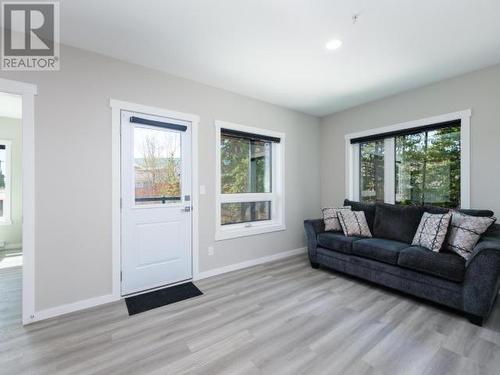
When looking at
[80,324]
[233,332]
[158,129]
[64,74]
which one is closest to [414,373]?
[233,332]

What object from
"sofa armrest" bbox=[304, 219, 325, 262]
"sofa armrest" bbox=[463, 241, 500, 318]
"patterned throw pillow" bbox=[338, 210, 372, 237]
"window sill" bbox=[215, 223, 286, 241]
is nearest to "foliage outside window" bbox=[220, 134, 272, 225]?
"window sill" bbox=[215, 223, 286, 241]

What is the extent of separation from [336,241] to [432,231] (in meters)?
1.06

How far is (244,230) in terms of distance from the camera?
3600mm

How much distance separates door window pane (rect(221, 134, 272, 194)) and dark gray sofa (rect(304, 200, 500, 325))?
1.06 meters

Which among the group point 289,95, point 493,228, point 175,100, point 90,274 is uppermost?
point 289,95

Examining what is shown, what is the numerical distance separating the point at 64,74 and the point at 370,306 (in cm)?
385

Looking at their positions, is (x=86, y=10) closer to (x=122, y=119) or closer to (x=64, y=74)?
(x=64, y=74)

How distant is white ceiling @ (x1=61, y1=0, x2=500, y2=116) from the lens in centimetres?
190

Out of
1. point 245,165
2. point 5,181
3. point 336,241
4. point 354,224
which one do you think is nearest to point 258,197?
point 245,165

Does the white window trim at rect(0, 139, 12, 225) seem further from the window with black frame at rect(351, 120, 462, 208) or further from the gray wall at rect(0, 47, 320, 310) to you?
the window with black frame at rect(351, 120, 462, 208)

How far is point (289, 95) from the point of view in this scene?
12.0 ft

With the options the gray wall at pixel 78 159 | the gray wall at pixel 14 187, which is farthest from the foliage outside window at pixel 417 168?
the gray wall at pixel 14 187

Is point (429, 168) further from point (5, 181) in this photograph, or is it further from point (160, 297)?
point (5, 181)

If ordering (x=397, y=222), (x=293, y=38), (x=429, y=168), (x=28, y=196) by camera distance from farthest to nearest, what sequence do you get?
(x=429, y=168) → (x=397, y=222) → (x=293, y=38) → (x=28, y=196)
